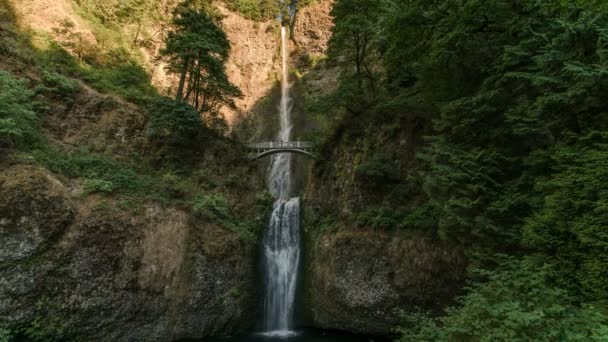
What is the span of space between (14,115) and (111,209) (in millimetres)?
4595

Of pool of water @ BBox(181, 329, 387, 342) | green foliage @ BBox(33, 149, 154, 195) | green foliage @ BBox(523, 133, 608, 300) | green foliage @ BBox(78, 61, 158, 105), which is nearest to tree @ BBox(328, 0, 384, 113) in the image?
green foliage @ BBox(523, 133, 608, 300)

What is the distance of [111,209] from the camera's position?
36.6ft

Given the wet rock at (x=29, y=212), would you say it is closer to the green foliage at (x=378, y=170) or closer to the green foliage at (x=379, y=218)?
the green foliage at (x=379, y=218)

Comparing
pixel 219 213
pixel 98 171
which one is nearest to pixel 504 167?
pixel 219 213

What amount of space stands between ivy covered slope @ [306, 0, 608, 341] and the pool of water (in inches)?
31.7

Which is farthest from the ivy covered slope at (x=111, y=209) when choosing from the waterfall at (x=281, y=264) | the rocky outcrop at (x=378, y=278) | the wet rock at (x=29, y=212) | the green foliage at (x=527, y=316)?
the green foliage at (x=527, y=316)

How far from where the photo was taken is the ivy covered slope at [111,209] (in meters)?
9.43

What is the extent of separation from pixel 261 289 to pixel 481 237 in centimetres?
1083

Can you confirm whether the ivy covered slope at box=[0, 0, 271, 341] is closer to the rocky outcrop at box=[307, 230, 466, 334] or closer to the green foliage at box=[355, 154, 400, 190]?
the rocky outcrop at box=[307, 230, 466, 334]

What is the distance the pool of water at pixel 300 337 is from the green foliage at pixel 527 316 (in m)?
7.19

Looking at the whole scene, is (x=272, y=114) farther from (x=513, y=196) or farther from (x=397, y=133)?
(x=513, y=196)

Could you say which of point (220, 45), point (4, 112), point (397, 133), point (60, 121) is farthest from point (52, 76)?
point (397, 133)

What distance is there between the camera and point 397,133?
46.7 ft

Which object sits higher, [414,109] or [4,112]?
[414,109]
